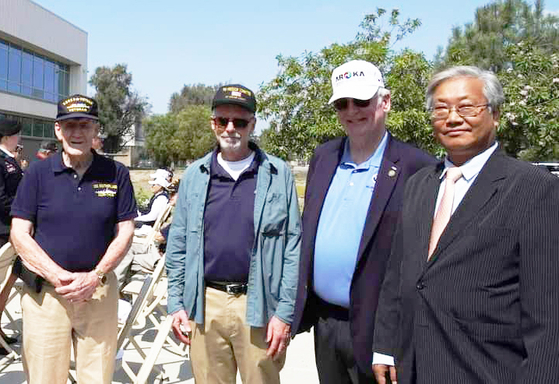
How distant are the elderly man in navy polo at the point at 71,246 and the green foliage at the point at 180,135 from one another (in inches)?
1609

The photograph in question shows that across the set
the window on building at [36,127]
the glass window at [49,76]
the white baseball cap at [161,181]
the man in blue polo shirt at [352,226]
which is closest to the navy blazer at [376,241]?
the man in blue polo shirt at [352,226]

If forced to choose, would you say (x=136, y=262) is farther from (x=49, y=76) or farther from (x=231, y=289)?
(x=49, y=76)

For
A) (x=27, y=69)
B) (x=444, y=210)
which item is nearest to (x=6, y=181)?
(x=444, y=210)

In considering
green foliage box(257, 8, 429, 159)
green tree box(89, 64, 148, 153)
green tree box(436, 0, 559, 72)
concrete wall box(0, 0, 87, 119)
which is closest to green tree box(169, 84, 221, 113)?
green tree box(89, 64, 148, 153)

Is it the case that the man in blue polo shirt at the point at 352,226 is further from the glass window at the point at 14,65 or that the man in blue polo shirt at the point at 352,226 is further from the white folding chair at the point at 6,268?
the glass window at the point at 14,65

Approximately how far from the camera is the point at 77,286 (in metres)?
2.89

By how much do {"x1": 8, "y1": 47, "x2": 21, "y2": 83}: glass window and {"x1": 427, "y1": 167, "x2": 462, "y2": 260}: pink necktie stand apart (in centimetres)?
3166

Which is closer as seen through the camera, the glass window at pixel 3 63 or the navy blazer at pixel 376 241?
the navy blazer at pixel 376 241

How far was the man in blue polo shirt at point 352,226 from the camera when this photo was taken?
2.34 metres

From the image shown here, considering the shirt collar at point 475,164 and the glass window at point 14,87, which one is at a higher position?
the glass window at point 14,87

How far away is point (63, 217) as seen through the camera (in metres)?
2.92

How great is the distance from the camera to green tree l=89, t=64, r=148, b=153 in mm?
51188

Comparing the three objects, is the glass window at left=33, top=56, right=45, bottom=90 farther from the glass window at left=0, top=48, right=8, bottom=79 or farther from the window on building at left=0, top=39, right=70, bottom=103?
the glass window at left=0, top=48, right=8, bottom=79

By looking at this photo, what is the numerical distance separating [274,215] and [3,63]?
30.4 metres
